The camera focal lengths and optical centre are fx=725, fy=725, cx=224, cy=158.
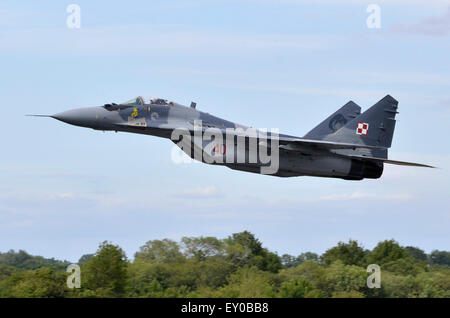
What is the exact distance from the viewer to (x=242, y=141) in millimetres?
23500

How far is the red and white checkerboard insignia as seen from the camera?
25438mm

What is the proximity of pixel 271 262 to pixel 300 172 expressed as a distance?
2360 centimetres

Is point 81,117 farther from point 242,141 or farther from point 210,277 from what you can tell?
point 210,277

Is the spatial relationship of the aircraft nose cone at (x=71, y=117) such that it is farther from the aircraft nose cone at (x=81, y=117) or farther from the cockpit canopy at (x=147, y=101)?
the cockpit canopy at (x=147, y=101)

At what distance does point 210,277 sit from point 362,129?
16.4 metres

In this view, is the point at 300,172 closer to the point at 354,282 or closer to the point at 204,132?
the point at 204,132

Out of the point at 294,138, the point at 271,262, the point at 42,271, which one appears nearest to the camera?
the point at 294,138

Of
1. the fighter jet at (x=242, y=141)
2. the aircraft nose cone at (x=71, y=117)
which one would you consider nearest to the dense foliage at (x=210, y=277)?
the fighter jet at (x=242, y=141)

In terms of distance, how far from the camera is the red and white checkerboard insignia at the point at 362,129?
25438mm

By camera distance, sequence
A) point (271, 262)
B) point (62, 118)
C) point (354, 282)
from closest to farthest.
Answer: point (62, 118)
point (354, 282)
point (271, 262)

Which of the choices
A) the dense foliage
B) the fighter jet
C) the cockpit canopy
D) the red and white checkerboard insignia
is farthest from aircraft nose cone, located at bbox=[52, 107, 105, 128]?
the dense foliage

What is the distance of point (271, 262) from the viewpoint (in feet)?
155

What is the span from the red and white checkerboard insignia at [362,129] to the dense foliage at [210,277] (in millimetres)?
12805
